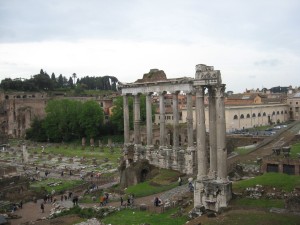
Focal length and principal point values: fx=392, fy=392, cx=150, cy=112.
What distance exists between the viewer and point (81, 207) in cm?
2830

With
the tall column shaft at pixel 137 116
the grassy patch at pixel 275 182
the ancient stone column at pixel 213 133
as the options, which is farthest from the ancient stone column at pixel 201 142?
the tall column shaft at pixel 137 116

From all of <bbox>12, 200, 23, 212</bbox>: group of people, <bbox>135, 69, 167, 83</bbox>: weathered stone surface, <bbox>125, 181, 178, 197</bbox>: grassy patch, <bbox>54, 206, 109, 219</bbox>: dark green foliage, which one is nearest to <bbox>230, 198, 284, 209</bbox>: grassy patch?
<bbox>54, 206, 109, 219</bbox>: dark green foliage

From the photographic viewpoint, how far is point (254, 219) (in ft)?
62.6

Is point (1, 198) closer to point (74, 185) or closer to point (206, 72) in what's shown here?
point (74, 185)

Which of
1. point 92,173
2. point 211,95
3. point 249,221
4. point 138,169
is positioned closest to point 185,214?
point 249,221

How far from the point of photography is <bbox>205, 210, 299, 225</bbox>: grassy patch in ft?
60.6

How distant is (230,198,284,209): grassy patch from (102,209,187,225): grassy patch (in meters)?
3.16

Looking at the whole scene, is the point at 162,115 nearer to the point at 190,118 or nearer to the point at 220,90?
the point at 190,118

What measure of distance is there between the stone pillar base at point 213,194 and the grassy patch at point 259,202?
0.54 metres

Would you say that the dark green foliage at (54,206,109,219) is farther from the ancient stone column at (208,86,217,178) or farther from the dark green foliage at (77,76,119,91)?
the dark green foliage at (77,76,119,91)

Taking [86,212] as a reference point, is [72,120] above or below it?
above

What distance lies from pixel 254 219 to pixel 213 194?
11.3ft

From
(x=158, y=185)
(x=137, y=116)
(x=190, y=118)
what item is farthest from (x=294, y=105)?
(x=158, y=185)

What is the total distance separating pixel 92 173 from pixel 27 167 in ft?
39.4
